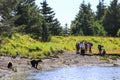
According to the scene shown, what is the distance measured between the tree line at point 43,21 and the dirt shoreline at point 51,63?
8.69m

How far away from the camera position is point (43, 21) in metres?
76.5

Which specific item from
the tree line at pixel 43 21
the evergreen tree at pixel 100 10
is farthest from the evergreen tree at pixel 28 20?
the evergreen tree at pixel 100 10

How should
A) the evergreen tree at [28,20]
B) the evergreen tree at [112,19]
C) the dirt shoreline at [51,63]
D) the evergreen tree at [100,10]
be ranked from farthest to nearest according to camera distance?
the evergreen tree at [100,10] → the evergreen tree at [112,19] → the evergreen tree at [28,20] → the dirt shoreline at [51,63]

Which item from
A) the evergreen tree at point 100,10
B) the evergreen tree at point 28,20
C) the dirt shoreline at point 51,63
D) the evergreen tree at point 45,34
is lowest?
the dirt shoreline at point 51,63

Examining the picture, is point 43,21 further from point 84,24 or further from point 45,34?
point 84,24

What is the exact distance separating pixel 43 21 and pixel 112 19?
33.3 meters

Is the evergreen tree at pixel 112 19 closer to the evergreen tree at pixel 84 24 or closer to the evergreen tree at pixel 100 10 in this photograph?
the evergreen tree at pixel 84 24

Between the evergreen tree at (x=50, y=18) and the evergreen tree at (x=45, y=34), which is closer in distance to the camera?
the evergreen tree at (x=45, y=34)

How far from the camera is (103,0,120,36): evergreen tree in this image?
104 meters

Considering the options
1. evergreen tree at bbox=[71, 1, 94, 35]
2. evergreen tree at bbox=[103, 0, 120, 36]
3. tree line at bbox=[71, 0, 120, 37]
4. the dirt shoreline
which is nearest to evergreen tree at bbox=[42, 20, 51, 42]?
the dirt shoreline

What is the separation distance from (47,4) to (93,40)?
2030cm

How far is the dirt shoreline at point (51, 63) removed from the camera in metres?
39.4

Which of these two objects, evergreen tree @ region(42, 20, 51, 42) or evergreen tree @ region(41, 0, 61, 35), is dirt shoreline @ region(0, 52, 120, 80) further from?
evergreen tree @ region(41, 0, 61, 35)

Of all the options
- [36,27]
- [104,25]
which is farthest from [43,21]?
[104,25]
